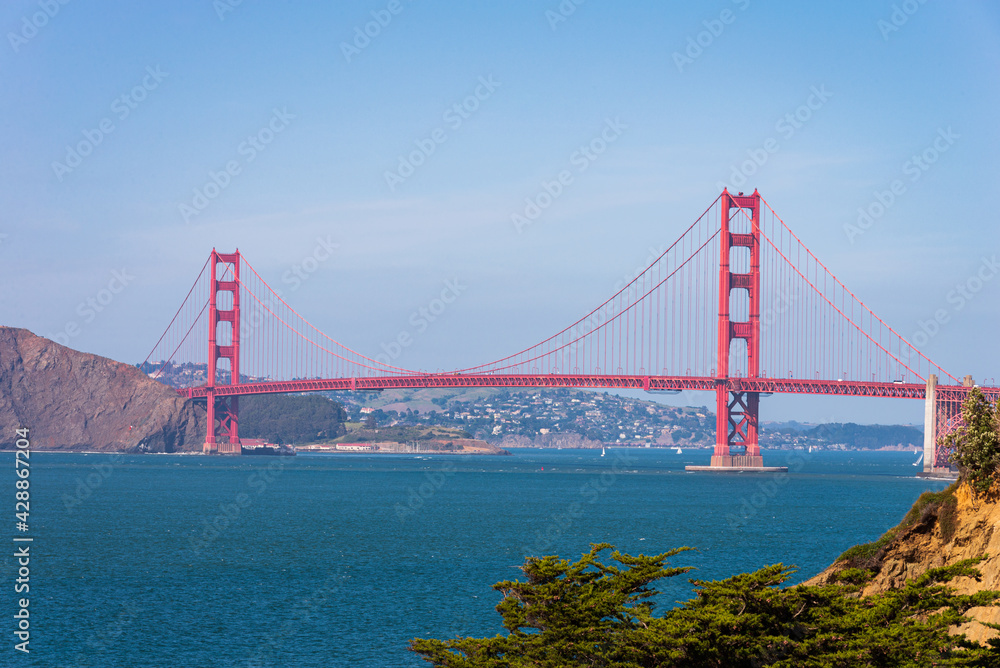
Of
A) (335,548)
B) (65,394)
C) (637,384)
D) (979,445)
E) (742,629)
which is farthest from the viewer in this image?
(65,394)

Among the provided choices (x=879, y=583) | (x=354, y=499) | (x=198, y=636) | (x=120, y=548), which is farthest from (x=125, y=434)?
(x=879, y=583)

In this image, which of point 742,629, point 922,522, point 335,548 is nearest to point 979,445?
point 922,522

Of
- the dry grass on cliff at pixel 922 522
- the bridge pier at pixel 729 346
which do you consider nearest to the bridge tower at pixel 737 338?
the bridge pier at pixel 729 346

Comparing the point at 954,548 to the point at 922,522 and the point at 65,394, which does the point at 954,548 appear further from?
the point at 65,394

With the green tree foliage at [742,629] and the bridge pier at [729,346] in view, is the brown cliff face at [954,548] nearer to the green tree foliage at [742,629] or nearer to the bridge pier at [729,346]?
the green tree foliage at [742,629]

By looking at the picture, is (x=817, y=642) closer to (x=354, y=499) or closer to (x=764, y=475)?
(x=354, y=499)

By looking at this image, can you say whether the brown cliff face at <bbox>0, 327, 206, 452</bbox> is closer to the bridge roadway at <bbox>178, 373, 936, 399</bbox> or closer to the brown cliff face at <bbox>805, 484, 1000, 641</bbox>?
the bridge roadway at <bbox>178, 373, 936, 399</bbox>
